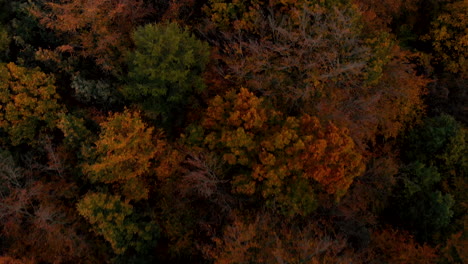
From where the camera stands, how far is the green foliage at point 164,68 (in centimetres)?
1689

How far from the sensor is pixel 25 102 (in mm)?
17266

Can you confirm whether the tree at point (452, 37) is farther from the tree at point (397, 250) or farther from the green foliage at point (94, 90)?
the green foliage at point (94, 90)

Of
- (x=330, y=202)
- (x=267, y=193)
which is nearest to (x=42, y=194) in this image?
(x=267, y=193)

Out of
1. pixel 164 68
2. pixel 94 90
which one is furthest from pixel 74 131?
pixel 164 68

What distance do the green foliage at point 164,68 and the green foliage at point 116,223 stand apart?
5.55m

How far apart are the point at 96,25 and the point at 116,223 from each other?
11.3 m

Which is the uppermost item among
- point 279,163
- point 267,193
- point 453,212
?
point 279,163

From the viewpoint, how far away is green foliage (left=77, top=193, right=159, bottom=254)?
1593 centimetres

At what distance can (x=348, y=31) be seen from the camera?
1736cm

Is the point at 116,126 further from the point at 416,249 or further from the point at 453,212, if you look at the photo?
the point at 453,212

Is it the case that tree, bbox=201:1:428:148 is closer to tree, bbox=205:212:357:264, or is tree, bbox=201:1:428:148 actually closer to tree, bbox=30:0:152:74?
tree, bbox=30:0:152:74

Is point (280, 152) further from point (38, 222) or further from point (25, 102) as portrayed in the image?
point (25, 102)

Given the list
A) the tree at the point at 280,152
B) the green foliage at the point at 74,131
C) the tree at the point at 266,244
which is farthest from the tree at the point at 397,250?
the green foliage at the point at 74,131

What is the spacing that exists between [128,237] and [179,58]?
968cm
